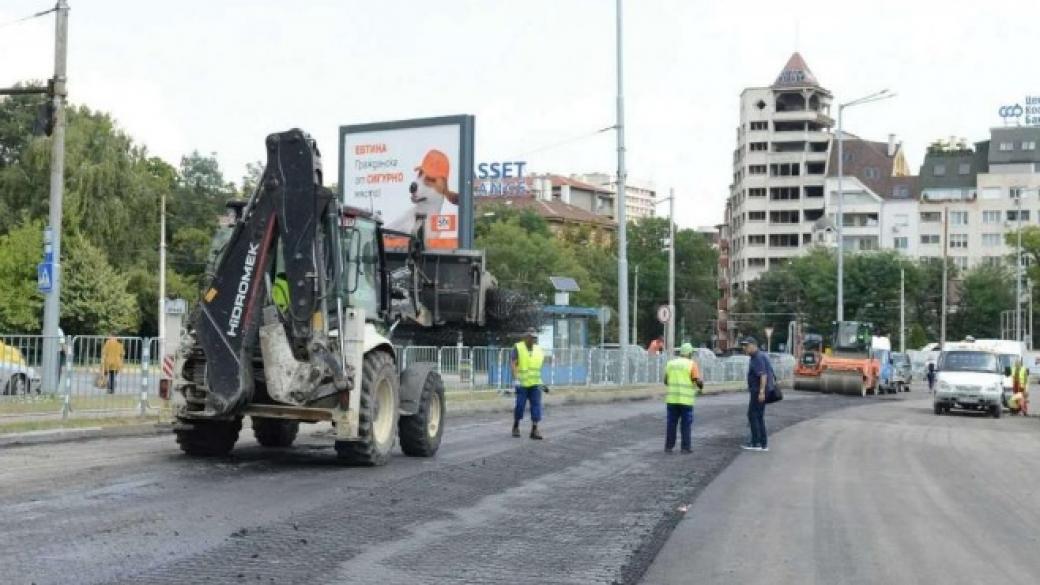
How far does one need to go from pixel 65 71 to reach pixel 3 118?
2140 inches

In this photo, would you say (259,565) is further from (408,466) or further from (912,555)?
(408,466)

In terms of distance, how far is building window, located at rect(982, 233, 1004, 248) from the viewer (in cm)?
12762

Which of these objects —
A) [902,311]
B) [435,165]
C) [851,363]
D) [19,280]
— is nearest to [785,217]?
[902,311]

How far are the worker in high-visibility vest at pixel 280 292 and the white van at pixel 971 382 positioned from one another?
25.6m

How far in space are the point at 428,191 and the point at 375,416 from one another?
830 inches

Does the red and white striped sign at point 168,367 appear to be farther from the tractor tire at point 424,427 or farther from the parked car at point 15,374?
the parked car at point 15,374

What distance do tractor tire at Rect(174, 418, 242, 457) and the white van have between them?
82.3ft

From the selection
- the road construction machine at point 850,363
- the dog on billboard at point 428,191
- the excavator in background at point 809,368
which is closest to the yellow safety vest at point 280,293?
the dog on billboard at point 428,191

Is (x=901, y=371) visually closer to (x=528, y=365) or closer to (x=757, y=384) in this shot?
(x=757, y=384)

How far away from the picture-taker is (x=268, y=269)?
1369cm

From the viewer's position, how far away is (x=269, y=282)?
13.8 meters

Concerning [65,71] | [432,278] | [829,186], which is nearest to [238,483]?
[65,71]

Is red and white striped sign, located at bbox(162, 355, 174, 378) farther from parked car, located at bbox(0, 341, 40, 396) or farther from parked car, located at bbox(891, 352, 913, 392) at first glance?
parked car, located at bbox(891, 352, 913, 392)

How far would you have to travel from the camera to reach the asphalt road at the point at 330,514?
8148 millimetres
